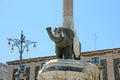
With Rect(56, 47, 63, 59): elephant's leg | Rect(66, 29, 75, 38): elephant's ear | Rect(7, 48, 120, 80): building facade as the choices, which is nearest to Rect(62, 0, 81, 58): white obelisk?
Rect(66, 29, 75, 38): elephant's ear

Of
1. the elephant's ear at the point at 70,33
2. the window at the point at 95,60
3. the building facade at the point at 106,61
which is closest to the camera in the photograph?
the elephant's ear at the point at 70,33

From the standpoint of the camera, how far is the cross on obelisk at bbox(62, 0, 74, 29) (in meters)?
17.5

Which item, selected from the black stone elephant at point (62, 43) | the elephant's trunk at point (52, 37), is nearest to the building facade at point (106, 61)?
the black stone elephant at point (62, 43)

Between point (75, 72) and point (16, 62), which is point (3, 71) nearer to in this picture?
point (16, 62)

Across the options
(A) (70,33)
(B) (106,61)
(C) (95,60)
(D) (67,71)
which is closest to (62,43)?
(A) (70,33)

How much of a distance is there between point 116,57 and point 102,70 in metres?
2.64

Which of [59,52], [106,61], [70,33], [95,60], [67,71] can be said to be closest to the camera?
[67,71]

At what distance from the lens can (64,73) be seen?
1420 cm

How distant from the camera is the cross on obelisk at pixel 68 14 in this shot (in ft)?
57.5

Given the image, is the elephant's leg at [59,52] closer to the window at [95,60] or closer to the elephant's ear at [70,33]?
the elephant's ear at [70,33]

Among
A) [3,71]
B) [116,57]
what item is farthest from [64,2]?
[3,71]

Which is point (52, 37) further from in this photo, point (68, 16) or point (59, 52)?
point (68, 16)

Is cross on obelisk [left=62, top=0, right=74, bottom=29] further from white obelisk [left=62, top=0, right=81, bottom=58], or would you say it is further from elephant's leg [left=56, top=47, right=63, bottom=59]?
elephant's leg [left=56, top=47, right=63, bottom=59]

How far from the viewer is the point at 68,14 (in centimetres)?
1788
